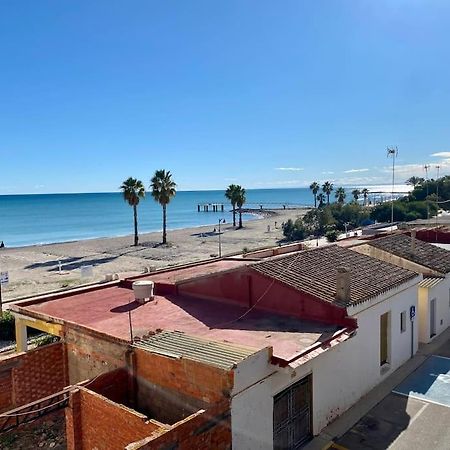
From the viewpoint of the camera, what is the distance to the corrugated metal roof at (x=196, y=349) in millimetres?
9086

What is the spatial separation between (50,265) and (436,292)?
40885mm

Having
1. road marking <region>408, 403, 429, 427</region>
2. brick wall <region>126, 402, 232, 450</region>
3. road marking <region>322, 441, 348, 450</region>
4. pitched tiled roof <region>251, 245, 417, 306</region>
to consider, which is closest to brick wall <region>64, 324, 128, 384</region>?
brick wall <region>126, 402, 232, 450</region>

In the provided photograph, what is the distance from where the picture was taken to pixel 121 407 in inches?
353

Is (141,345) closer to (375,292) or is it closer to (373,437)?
(373,437)

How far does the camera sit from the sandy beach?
38719 millimetres

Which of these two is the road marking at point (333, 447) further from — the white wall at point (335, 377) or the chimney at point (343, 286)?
the chimney at point (343, 286)

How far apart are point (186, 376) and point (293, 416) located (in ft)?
10.8

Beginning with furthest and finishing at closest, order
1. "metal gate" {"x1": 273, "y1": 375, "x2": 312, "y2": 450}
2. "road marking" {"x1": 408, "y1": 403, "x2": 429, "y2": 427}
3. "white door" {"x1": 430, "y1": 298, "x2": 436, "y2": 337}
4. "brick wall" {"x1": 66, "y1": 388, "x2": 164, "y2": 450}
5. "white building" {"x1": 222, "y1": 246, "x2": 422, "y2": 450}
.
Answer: "white door" {"x1": 430, "y1": 298, "x2": 436, "y2": 337}
"road marking" {"x1": 408, "y1": 403, "x2": 429, "y2": 427}
"metal gate" {"x1": 273, "y1": 375, "x2": 312, "y2": 450}
"white building" {"x1": 222, "y1": 246, "x2": 422, "y2": 450}
"brick wall" {"x1": 66, "y1": 388, "x2": 164, "y2": 450}

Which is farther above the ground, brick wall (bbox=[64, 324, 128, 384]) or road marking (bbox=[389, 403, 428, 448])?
brick wall (bbox=[64, 324, 128, 384])

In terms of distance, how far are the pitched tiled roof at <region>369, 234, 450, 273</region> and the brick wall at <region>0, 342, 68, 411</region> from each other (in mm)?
14026

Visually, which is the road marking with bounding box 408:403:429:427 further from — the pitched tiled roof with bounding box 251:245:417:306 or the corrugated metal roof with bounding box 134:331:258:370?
the corrugated metal roof with bounding box 134:331:258:370

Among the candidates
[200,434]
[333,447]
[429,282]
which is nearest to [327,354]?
[333,447]

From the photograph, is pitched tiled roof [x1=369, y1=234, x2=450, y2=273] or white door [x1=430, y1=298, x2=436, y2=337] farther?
pitched tiled roof [x1=369, y1=234, x2=450, y2=273]

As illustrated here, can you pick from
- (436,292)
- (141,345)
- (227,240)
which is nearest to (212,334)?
(141,345)
